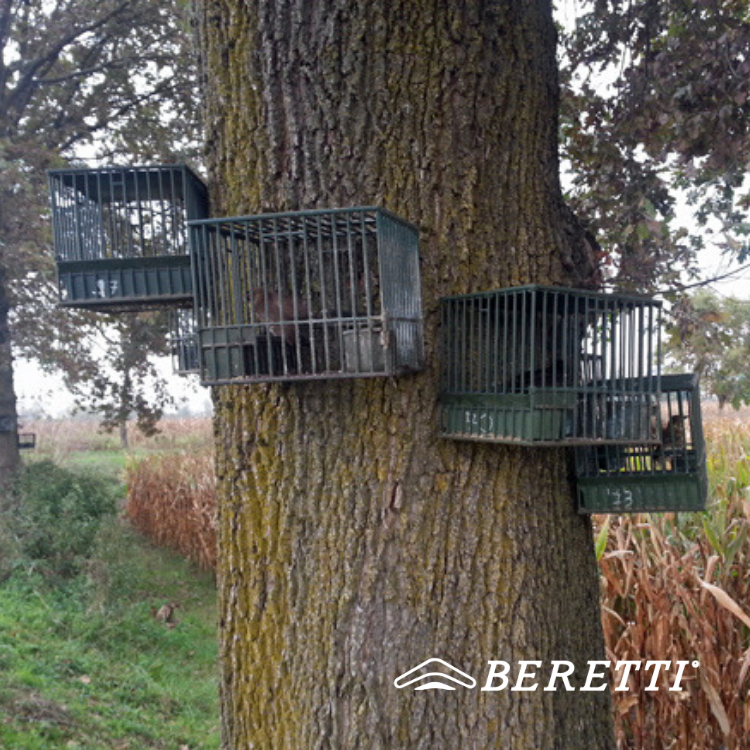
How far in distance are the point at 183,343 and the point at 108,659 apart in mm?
4592

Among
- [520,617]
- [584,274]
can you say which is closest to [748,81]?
[584,274]

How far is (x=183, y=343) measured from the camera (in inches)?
88.3

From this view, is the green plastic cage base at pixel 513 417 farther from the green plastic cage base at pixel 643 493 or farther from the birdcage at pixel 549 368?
the green plastic cage base at pixel 643 493

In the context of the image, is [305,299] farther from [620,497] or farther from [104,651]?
[104,651]

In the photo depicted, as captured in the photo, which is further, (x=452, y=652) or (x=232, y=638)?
(x=232, y=638)

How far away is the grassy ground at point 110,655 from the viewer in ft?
14.9

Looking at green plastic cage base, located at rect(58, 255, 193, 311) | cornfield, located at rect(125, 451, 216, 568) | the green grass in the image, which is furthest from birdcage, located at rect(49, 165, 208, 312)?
cornfield, located at rect(125, 451, 216, 568)

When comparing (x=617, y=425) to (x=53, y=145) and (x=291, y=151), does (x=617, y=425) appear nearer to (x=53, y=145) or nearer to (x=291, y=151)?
(x=291, y=151)

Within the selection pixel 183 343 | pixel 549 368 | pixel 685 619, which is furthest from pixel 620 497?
pixel 685 619

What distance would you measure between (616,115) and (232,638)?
2.73 metres

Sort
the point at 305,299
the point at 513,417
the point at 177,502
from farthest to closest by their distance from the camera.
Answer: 1. the point at 177,502
2. the point at 305,299
3. the point at 513,417

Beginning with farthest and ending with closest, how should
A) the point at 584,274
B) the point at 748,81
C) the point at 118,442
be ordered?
1. the point at 118,442
2. the point at 748,81
3. the point at 584,274

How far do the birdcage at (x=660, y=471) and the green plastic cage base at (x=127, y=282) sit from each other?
113 cm

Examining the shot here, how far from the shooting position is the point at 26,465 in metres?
9.88
